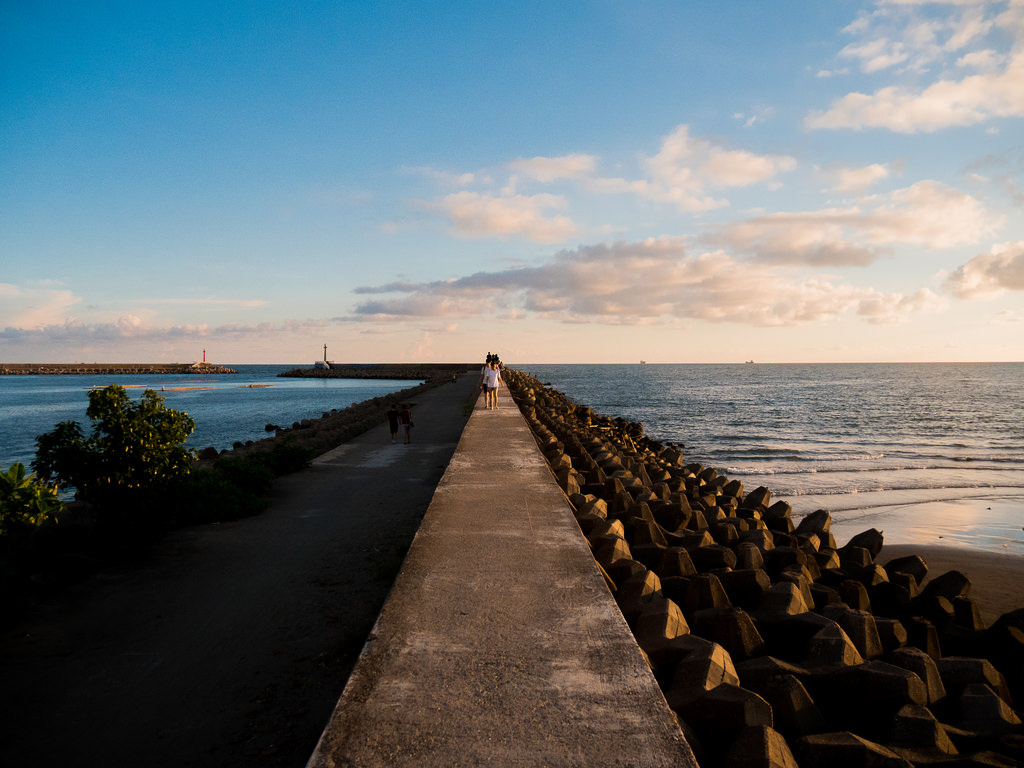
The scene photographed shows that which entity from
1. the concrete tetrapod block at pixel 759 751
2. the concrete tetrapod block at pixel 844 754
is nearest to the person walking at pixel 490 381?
the concrete tetrapod block at pixel 844 754

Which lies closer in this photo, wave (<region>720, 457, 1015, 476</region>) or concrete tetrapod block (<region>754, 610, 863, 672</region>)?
concrete tetrapod block (<region>754, 610, 863, 672</region>)

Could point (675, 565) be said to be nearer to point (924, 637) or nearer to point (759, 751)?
point (924, 637)

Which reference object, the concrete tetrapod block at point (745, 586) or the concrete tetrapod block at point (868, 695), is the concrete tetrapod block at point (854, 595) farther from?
the concrete tetrapod block at point (868, 695)

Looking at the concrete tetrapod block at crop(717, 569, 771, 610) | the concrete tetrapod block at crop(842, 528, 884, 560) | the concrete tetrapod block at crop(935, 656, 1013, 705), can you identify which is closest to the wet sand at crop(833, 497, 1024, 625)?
the concrete tetrapod block at crop(842, 528, 884, 560)

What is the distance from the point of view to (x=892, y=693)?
2957 mm

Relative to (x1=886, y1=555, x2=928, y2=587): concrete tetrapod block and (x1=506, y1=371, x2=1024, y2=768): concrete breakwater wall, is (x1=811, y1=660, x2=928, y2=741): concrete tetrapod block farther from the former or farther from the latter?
(x1=886, y1=555, x2=928, y2=587): concrete tetrapod block

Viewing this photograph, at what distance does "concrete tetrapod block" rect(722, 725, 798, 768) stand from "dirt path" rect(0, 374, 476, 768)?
2023mm

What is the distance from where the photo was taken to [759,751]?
7.30ft

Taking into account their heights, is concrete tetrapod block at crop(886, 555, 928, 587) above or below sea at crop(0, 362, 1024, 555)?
above

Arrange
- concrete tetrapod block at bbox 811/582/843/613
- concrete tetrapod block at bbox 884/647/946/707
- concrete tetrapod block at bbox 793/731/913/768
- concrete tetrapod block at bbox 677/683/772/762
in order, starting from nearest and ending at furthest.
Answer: concrete tetrapod block at bbox 793/731/913/768 → concrete tetrapod block at bbox 677/683/772/762 → concrete tetrapod block at bbox 884/647/946/707 → concrete tetrapod block at bbox 811/582/843/613

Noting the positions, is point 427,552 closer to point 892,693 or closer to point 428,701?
point 428,701

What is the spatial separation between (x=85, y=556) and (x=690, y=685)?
5795 millimetres

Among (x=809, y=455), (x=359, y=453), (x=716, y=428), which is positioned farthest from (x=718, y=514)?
(x=716, y=428)

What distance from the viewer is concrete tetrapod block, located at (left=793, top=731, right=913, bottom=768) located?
238 centimetres
